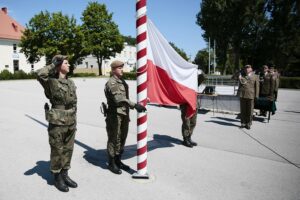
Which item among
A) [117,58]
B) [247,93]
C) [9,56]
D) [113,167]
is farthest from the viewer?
[117,58]

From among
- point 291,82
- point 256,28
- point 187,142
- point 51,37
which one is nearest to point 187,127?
point 187,142

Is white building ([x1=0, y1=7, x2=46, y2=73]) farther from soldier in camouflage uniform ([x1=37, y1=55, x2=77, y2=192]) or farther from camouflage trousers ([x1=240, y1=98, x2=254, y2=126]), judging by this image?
soldier in camouflage uniform ([x1=37, y1=55, x2=77, y2=192])

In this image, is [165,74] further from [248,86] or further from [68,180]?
[248,86]

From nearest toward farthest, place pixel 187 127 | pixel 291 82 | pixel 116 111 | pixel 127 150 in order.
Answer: pixel 116 111 → pixel 127 150 → pixel 187 127 → pixel 291 82

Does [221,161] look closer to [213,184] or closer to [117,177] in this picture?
[213,184]

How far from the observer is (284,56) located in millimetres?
41625

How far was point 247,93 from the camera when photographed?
9.74 meters

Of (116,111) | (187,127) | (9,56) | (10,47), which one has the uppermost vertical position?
(10,47)

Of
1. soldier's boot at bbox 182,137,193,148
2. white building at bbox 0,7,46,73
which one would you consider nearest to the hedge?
soldier's boot at bbox 182,137,193,148

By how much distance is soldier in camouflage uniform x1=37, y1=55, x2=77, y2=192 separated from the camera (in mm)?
4680

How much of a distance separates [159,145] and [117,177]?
96.3 inches

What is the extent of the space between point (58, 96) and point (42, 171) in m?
1.79

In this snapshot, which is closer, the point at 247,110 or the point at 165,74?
the point at 165,74

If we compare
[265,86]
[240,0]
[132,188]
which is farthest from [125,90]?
[240,0]
